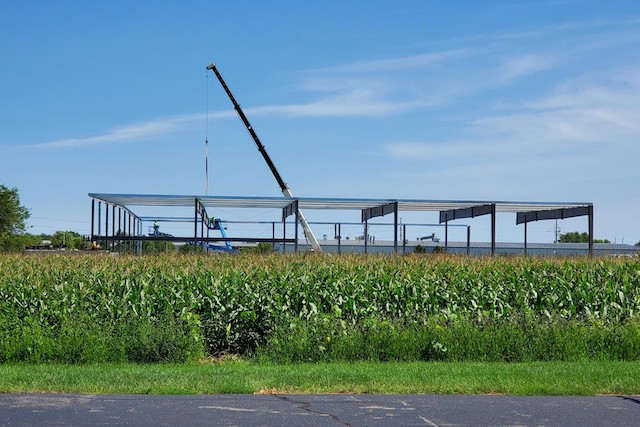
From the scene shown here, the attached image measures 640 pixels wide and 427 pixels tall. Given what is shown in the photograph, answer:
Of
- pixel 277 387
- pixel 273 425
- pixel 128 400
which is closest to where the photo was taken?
pixel 273 425

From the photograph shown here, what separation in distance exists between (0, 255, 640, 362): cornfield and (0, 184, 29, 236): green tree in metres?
50.1

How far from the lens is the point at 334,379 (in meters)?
11.6

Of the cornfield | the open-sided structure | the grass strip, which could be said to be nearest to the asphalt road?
the grass strip

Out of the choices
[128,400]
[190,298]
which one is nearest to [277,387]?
[128,400]

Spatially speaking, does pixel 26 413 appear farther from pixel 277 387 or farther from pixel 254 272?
pixel 254 272

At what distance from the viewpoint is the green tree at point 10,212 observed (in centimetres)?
6588

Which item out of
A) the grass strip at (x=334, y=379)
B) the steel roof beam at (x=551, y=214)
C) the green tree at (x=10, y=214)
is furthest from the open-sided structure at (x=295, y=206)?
the green tree at (x=10, y=214)

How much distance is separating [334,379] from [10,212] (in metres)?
60.6

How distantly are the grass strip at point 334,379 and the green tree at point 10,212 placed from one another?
186 feet

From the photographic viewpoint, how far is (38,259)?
20.4 m

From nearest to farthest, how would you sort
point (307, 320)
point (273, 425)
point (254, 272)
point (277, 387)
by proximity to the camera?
1. point (273, 425)
2. point (277, 387)
3. point (307, 320)
4. point (254, 272)

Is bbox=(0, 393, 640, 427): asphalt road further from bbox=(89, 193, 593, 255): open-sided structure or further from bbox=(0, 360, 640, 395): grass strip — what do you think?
bbox=(89, 193, 593, 255): open-sided structure

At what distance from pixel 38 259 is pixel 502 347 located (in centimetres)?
1212

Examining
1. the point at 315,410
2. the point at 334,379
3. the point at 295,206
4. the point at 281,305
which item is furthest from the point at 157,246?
the point at 315,410
